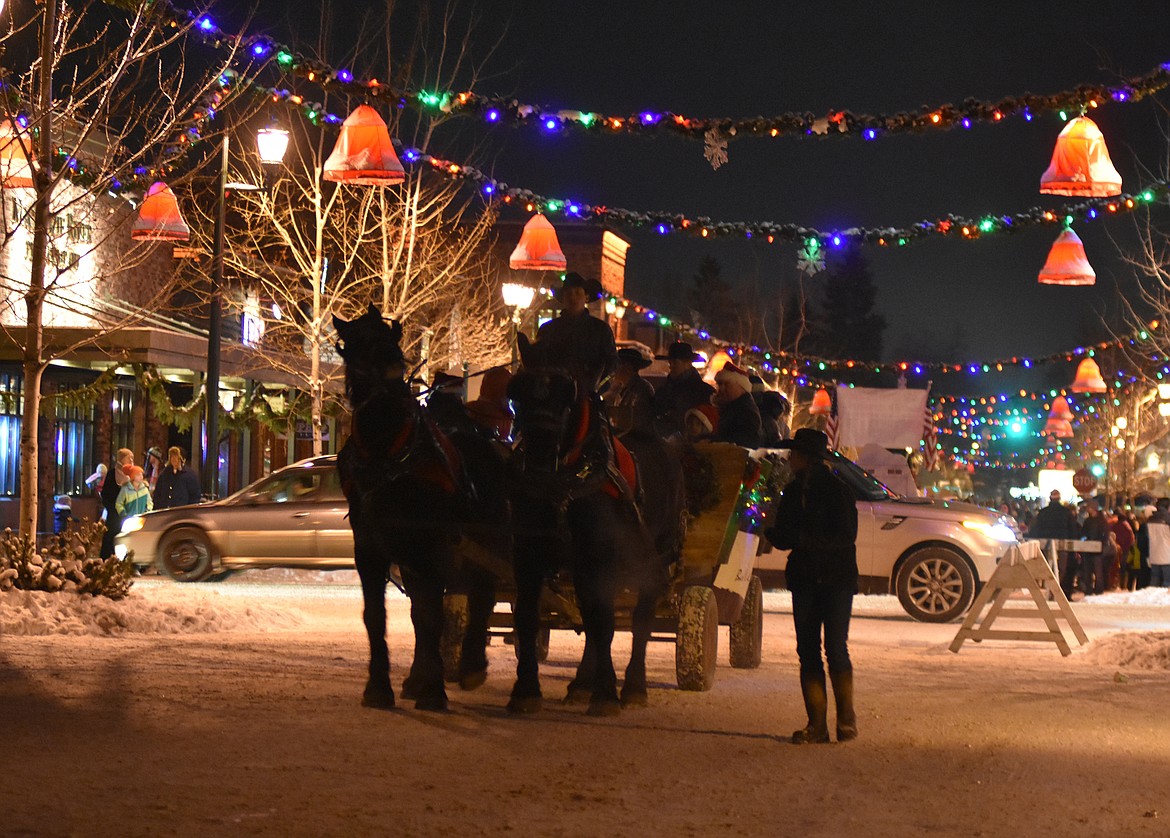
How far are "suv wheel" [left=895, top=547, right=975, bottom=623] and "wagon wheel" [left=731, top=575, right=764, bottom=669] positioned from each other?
7180mm

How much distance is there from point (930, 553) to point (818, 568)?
37.2 feet

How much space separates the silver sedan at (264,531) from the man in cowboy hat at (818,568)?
14.8 metres

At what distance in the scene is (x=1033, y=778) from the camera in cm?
884

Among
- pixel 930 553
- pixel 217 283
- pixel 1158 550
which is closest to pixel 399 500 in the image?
pixel 930 553

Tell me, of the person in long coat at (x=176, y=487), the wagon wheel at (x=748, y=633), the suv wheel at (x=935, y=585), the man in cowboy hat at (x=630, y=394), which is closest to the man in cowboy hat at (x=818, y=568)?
the man in cowboy hat at (x=630, y=394)

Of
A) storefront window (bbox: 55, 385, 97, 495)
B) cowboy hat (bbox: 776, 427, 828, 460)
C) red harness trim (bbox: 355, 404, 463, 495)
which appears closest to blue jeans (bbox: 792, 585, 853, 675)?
cowboy hat (bbox: 776, 427, 828, 460)

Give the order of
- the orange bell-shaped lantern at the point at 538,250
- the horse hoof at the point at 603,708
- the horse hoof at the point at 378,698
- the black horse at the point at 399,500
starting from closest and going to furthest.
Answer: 1. the black horse at the point at 399,500
2. the horse hoof at the point at 378,698
3. the horse hoof at the point at 603,708
4. the orange bell-shaped lantern at the point at 538,250

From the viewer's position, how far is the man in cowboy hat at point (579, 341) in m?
10.5

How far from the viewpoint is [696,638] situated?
11750mm

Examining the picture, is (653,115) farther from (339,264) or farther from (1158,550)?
(339,264)

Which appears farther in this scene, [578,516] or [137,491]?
[137,491]

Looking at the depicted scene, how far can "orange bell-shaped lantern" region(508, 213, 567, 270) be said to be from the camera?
25.1 meters

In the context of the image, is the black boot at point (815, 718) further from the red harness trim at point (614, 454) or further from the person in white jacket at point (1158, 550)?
the person in white jacket at point (1158, 550)

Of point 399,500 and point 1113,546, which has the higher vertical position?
point 399,500
